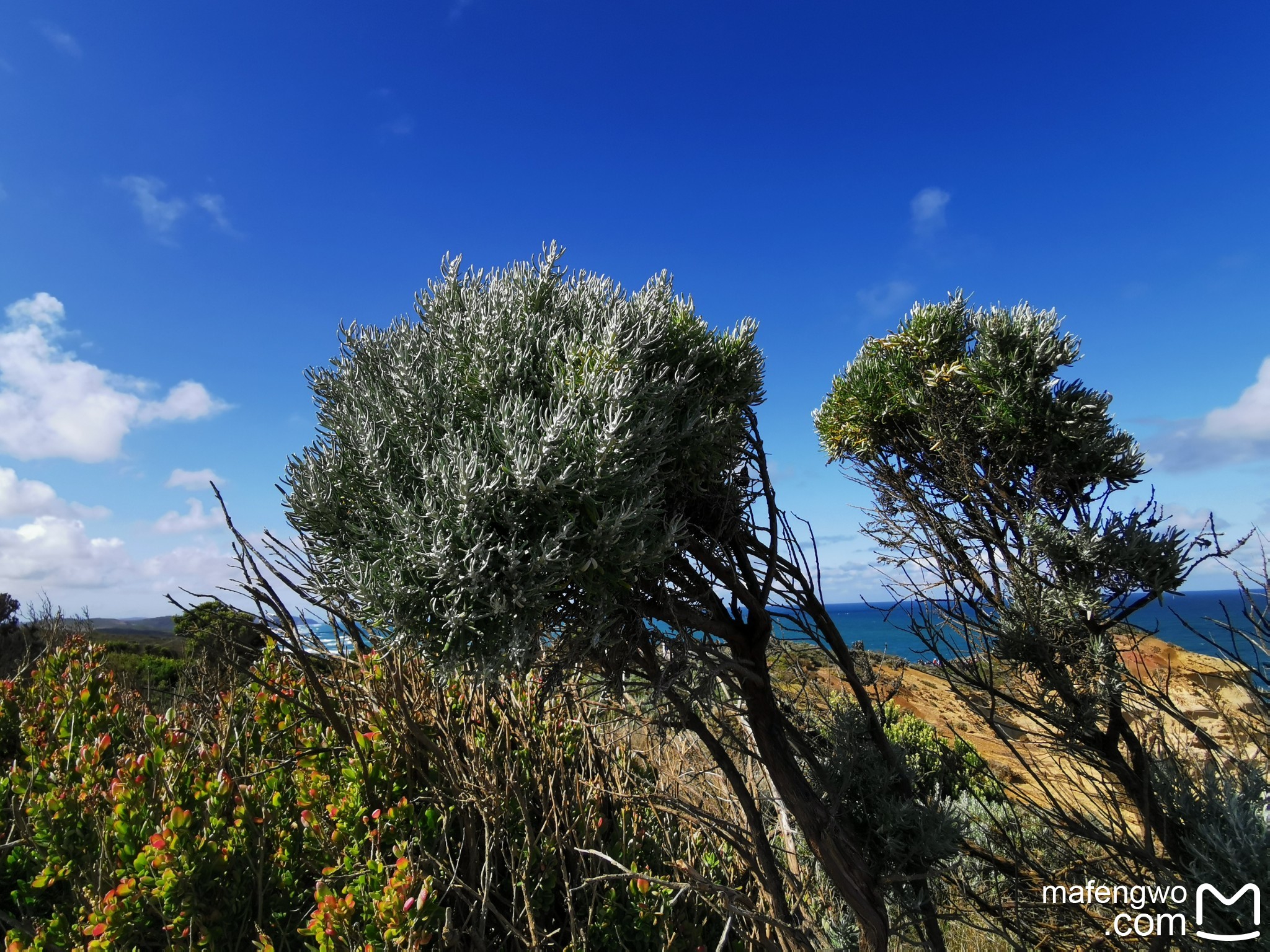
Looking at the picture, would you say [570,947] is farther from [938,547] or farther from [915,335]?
[915,335]

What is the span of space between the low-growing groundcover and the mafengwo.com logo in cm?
222

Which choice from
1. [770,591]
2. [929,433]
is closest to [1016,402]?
[929,433]

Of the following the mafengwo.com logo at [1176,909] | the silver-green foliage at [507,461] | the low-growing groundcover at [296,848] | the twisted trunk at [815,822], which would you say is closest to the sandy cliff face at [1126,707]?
the mafengwo.com logo at [1176,909]

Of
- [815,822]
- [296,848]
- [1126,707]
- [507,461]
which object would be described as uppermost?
[507,461]

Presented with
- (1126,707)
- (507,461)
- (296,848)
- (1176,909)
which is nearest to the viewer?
(507,461)

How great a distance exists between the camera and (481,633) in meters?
2.04

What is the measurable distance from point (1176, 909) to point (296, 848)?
457cm

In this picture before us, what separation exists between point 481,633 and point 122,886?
5.79 ft

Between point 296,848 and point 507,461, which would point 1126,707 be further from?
point 296,848

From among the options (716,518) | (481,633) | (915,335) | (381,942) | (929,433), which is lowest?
(381,942)

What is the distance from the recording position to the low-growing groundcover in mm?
2359

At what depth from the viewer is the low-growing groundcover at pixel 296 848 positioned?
2359 millimetres

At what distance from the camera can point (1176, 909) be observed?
3.29 m

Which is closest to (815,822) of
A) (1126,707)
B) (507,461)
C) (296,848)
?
(507,461)
